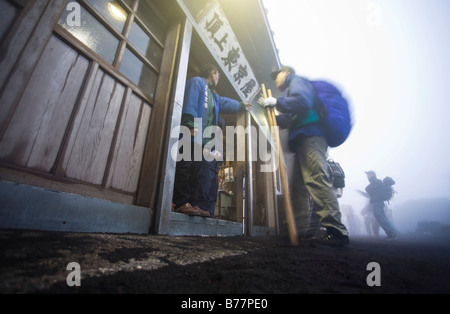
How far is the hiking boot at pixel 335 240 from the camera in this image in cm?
184

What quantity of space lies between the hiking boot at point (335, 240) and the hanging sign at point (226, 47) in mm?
3062

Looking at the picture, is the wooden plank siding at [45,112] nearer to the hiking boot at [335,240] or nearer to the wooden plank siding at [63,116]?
the wooden plank siding at [63,116]

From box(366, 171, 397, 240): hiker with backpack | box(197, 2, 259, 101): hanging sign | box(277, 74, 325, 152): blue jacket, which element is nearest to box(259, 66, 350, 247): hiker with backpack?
box(277, 74, 325, 152): blue jacket

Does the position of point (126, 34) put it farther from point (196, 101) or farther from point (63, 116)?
point (63, 116)

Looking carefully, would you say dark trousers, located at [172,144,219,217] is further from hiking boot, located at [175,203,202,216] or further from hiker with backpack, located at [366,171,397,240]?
hiker with backpack, located at [366,171,397,240]

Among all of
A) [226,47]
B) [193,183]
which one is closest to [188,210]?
[193,183]

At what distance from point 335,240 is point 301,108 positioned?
1.51m

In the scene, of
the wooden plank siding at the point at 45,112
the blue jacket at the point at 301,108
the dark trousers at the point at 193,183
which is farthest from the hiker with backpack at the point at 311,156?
the wooden plank siding at the point at 45,112

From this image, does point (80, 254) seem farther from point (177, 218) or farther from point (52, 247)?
point (177, 218)

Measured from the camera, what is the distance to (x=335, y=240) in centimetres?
192

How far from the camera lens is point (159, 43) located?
92.8 inches

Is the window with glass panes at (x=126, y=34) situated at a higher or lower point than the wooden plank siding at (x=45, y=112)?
higher

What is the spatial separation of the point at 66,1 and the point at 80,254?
1.66 metres
